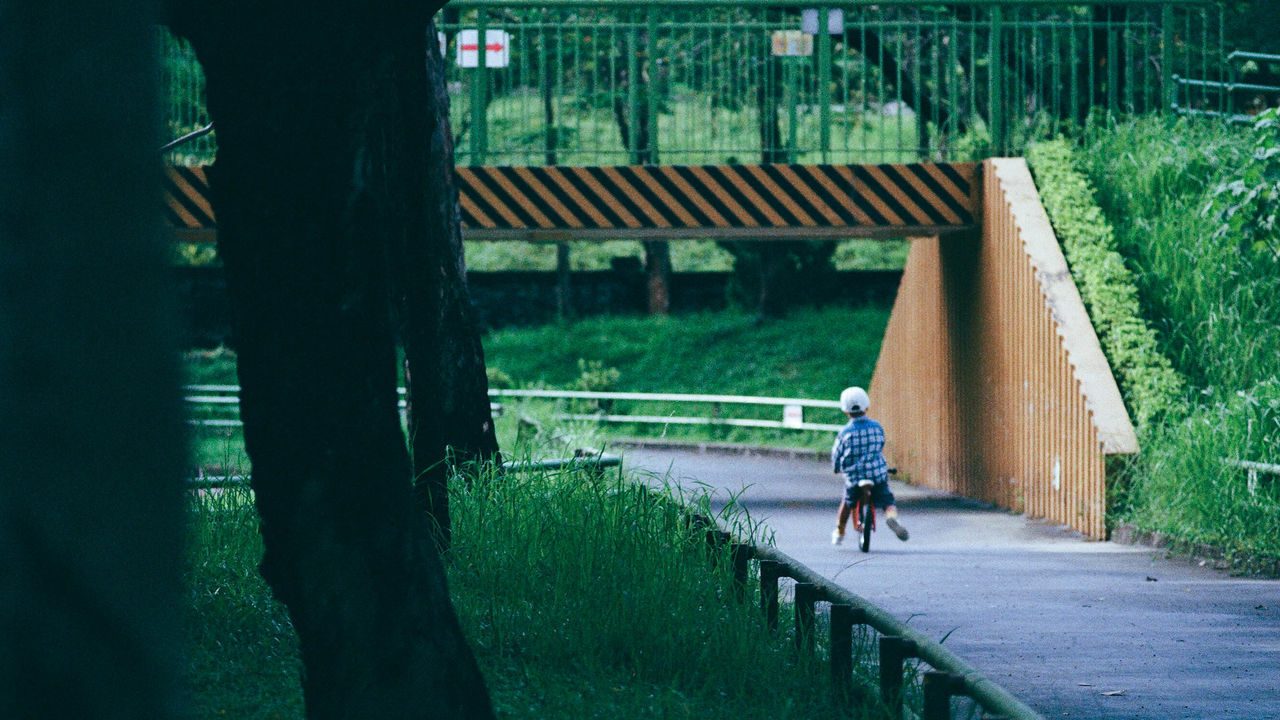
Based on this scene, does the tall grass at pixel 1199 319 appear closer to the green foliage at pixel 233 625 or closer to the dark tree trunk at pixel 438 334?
the dark tree trunk at pixel 438 334

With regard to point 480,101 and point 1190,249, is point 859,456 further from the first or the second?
point 480,101

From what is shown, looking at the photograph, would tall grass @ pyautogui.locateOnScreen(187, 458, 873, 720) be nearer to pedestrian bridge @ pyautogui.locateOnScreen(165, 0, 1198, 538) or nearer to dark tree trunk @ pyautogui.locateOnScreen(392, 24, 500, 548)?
A: dark tree trunk @ pyautogui.locateOnScreen(392, 24, 500, 548)

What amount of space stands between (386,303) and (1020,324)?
11.5 m

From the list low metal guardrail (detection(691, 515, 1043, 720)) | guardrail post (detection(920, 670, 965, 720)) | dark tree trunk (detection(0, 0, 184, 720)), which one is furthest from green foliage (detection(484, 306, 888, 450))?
dark tree trunk (detection(0, 0, 184, 720))

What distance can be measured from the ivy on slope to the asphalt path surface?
1.38 metres

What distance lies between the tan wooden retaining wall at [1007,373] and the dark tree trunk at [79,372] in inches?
425

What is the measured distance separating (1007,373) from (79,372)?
548 inches

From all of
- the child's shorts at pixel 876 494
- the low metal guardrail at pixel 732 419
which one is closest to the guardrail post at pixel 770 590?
the child's shorts at pixel 876 494

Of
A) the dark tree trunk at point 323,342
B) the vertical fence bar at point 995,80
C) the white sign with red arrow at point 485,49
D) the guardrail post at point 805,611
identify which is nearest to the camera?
the dark tree trunk at point 323,342

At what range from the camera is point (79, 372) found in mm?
2461

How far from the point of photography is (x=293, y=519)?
168 inches

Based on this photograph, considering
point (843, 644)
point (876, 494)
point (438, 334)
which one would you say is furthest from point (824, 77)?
point (843, 644)

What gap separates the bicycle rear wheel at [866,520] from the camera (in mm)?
12656

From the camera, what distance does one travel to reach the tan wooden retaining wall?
13.2 m
